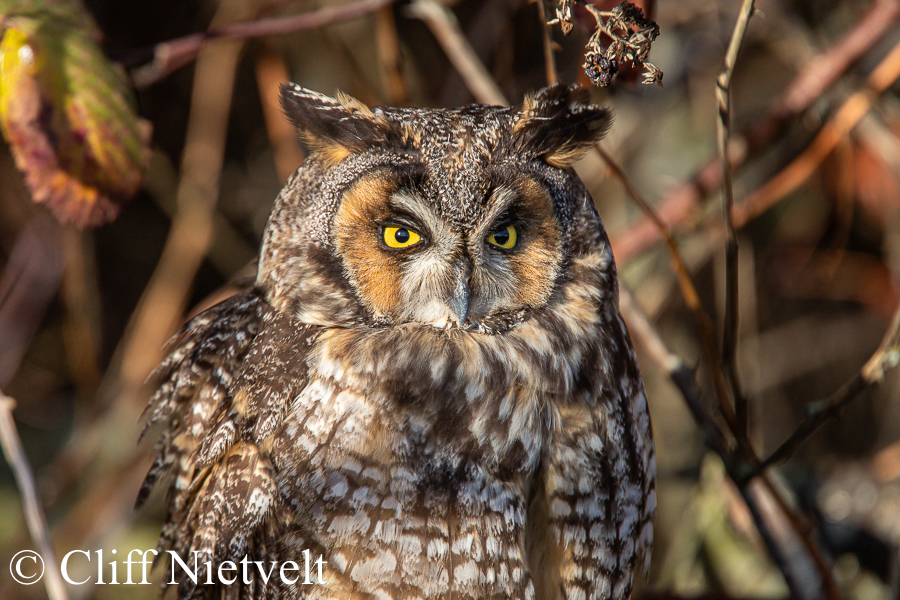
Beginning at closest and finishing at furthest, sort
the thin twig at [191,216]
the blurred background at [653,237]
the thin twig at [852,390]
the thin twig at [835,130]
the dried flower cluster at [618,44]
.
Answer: the dried flower cluster at [618,44], the thin twig at [852,390], the thin twig at [835,130], the blurred background at [653,237], the thin twig at [191,216]

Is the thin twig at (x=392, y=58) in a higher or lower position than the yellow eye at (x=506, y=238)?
higher

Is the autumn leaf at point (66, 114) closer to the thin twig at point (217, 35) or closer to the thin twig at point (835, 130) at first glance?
the thin twig at point (217, 35)

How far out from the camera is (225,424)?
130 centimetres

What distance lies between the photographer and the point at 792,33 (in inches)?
91.9

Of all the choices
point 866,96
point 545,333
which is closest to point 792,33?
point 866,96

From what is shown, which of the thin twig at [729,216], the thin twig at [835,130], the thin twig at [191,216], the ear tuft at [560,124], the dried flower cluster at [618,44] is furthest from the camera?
the thin twig at [191,216]

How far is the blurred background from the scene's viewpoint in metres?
2.14

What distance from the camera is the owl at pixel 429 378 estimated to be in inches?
47.2

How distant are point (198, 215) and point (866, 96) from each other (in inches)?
94.2

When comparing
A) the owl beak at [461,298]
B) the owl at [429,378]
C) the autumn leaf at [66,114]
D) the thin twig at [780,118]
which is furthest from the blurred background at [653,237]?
the owl beak at [461,298]

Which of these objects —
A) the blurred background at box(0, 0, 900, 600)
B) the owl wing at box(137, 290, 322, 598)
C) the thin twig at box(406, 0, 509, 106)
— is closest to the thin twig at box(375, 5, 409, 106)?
the blurred background at box(0, 0, 900, 600)

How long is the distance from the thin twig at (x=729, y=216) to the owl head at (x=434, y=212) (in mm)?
202

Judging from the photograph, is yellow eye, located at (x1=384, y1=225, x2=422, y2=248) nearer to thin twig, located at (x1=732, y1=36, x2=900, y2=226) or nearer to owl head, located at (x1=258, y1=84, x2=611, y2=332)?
owl head, located at (x1=258, y1=84, x2=611, y2=332)

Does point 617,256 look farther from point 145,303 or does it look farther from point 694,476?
point 145,303
